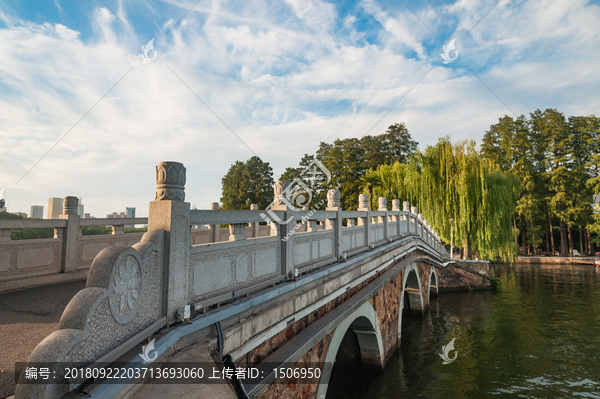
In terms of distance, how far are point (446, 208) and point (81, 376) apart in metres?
22.7

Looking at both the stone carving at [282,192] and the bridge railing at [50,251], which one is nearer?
the stone carving at [282,192]

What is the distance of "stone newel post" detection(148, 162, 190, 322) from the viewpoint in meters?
2.75

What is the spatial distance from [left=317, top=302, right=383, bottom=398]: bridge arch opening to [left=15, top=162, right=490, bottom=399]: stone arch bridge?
92 cm

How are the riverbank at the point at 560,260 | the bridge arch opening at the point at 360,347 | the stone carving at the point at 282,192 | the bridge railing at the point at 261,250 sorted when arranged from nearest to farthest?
the bridge railing at the point at 261,250
the stone carving at the point at 282,192
the bridge arch opening at the point at 360,347
the riverbank at the point at 560,260

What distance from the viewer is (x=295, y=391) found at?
445cm

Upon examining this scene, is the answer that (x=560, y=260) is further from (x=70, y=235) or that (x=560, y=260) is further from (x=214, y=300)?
(x=70, y=235)

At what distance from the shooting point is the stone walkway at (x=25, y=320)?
2.48 meters

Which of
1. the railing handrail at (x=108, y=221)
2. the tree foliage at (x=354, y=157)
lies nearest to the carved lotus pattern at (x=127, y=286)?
the railing handrail at (x=108, y=221)

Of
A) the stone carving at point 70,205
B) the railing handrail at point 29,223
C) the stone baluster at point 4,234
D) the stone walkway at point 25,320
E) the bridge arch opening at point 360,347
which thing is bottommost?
the bridge arch opening at point 360,347

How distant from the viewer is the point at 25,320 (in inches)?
138

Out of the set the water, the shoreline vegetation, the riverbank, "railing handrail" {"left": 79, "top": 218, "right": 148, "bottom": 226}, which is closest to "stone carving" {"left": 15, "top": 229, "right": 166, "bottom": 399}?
"railing handrail" {"left": 79, "top": 218, "right": 148, "bottom": 226}

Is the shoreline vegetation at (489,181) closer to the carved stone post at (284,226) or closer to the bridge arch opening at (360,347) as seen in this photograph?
the bridge arch opening at (360,347)

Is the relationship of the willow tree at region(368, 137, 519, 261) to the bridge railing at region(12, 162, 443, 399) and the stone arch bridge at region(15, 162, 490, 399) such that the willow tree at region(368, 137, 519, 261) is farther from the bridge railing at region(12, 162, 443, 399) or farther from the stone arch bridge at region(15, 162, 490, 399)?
the bridge railing at region(12, 162, 443, 399)

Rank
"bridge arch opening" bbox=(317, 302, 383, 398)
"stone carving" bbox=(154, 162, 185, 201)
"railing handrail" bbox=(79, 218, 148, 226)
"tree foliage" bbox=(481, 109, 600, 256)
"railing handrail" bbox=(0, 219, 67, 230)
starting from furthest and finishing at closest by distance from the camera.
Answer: "tree foliage" bbox=(481, 109, 600, 256)
"bridge arch opening" bbox=(317, 302, 383, 398)
"railing handrail" bbox=(79, 218, 148, 226)
"railing handrail" bbox=(0, 219, 67, 230)
"stone carving" bbox=(154, 162, 185, 201)
